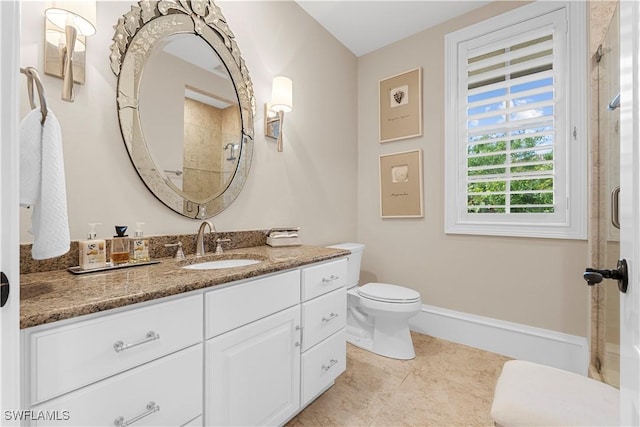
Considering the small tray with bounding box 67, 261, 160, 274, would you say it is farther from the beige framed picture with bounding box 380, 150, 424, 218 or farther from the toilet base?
the beige framed picture with bounding box 380, 150, 424, 218

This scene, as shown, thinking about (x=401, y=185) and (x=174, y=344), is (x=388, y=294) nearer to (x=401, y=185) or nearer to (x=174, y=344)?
(x=401, y=185)

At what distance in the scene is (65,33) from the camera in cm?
110

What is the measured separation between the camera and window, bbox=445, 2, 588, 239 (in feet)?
6.31

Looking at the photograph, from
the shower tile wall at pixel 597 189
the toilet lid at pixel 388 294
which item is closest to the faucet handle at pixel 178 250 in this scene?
the toilet lid at pixel 388 294

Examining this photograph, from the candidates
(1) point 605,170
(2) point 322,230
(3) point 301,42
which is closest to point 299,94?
(3) point 301,42

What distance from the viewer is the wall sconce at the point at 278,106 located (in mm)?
1910

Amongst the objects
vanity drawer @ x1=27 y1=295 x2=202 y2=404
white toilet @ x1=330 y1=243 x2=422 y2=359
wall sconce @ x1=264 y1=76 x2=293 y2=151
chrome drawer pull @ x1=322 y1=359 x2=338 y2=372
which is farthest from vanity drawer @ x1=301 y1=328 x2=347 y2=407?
wall sconce @ x1=264 y1=76 x2=293 y2=151

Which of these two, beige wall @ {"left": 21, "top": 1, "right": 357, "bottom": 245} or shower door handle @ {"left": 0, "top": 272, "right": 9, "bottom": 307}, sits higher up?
beige wall @ {"left": 21, "top": 1, "right": 357, "bottom": 245}

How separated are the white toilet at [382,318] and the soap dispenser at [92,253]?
5.46 ft

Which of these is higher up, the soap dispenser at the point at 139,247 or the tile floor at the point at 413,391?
the soap dispenser at the point at 139,247

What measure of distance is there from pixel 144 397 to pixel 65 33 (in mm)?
1368

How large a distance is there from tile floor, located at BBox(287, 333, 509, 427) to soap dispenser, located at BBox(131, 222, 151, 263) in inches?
44.1

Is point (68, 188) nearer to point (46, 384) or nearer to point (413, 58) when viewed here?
point (46, 384)

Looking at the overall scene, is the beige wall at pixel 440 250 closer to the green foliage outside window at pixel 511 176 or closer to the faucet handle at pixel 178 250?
the green foliage outside window at pixel 511 176
